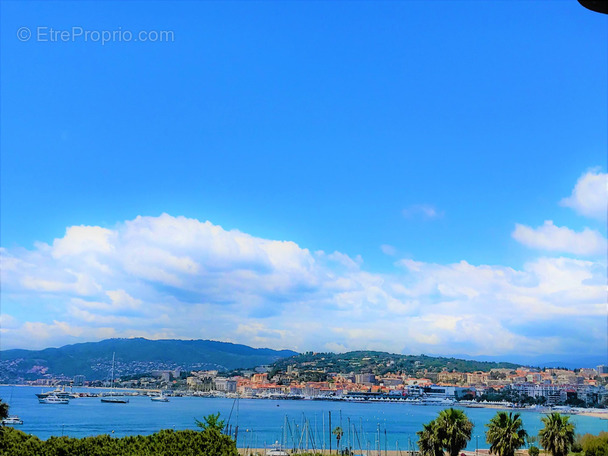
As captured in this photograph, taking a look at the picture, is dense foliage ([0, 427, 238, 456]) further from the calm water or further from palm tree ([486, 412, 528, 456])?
the calm water

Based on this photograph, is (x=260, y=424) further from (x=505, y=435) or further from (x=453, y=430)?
(x=505, y=435)

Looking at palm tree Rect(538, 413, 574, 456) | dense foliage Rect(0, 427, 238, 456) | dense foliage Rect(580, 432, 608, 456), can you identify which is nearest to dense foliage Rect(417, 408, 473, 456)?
palm tree Rect(538, 413, 574, 456)

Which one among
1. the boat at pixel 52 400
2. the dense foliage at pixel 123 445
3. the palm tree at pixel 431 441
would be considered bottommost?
the boat at pixel 52 400

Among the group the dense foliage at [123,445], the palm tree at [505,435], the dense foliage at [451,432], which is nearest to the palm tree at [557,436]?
the palm tree at [505,435]

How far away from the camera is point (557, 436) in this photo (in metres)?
28.9

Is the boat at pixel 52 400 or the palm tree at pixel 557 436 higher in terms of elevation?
the palm tree at pixel 557 436

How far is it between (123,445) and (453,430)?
17236mm

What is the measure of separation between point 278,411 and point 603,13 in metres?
162

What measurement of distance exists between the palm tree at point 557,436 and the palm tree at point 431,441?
5408mm

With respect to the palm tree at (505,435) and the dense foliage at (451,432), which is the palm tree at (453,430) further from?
the palm tree at (505,435)

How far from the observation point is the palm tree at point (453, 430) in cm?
2973

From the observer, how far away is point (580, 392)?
181 metres

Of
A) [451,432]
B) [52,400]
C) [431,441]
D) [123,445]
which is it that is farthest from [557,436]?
[52,400]

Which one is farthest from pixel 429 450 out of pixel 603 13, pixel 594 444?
pixel 603 13
